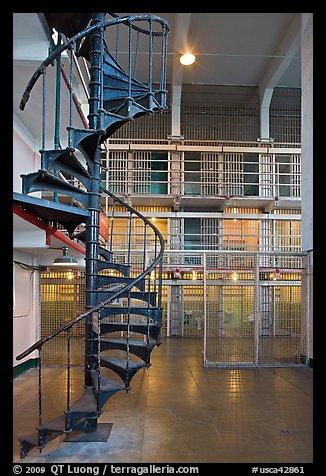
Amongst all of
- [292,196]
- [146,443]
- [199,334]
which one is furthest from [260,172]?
[146,443]

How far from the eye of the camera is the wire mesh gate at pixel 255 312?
7.91m

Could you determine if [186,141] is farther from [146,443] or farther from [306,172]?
[146,443]

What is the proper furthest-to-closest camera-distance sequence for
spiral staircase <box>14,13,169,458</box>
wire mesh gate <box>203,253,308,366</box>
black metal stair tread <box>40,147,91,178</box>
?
wire mesh gate <box>203,253,308,366</box> → spiral staircase <box>14,13,169,458</box> → black metal stair tread <box>40,147,91,178</box>

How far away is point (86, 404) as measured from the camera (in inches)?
158

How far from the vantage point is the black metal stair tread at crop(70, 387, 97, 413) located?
3898mm

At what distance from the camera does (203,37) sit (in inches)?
428

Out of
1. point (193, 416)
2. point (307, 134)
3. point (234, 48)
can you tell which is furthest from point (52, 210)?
point (234, 48)

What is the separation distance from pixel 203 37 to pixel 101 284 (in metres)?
9.31

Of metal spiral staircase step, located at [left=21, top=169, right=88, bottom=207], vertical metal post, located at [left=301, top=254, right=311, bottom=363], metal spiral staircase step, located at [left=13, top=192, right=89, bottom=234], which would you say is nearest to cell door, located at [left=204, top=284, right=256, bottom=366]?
vertical metal post, located at [left=301, top=254, right=311, bottom=363]

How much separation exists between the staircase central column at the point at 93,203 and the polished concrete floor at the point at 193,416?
0.85 metres

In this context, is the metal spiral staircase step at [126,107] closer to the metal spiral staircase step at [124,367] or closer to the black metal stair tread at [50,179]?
the black metal stair tread at [50,179]

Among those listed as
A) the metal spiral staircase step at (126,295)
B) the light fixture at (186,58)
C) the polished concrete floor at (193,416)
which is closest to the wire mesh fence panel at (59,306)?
the polished concrete floor at (193,416)

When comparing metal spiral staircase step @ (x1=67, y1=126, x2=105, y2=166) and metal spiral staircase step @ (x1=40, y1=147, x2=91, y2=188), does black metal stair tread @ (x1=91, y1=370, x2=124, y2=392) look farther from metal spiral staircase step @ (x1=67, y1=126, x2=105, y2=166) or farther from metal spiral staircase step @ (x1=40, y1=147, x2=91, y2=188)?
metal spiral staircase step @ (x1=67, y1=126, x2=105, y2=166)

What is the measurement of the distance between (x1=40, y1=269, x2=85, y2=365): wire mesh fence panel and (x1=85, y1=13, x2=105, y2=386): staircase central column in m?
3.80
